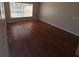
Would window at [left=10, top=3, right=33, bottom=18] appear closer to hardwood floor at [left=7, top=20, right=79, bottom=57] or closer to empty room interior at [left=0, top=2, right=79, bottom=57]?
empty room interior at [left=0, top=2, right=79, bottom=57]

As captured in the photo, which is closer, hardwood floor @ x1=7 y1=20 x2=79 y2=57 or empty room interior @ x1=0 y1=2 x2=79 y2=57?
empty room interior @ x1=0 y1=2 x2=79 y2=57

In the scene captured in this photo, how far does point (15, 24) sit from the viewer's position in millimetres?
844

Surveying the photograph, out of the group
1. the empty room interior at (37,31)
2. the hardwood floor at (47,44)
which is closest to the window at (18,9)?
the empty room interior at (37,31)

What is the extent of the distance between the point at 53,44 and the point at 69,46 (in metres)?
0.20

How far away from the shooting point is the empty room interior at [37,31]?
717mm

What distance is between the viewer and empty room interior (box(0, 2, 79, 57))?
0.72 meters

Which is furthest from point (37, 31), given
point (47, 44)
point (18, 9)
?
point (18, 9)

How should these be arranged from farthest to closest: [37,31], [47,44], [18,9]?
[47,44]
[37,31]
[18,9]

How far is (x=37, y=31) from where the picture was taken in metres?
1.07

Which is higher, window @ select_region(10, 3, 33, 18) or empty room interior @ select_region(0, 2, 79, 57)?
window @ select_region(10, 3, 33, 18)

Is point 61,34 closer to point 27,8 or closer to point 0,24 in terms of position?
point 27,8

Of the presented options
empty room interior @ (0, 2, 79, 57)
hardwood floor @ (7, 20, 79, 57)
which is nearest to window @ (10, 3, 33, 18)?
empty room interior @ (0, 2, 79, 57)

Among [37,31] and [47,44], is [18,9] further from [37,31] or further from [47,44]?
[47,44]

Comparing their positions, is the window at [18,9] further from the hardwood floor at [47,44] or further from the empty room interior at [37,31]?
the hardwood floor at [47,44]
